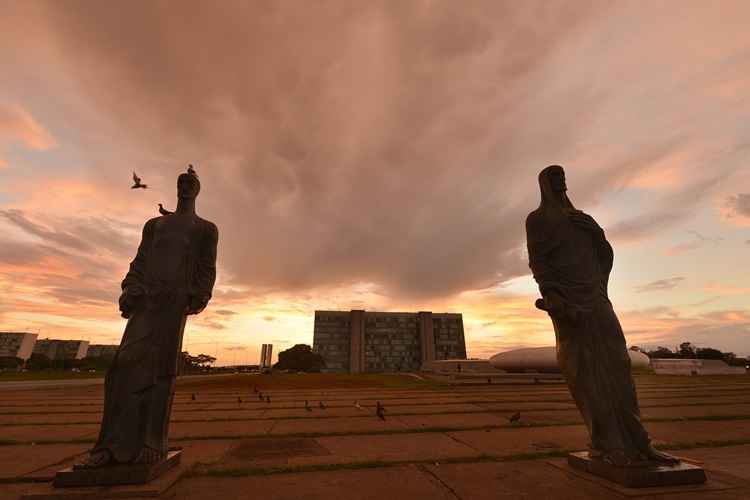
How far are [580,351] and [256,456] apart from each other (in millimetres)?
5373

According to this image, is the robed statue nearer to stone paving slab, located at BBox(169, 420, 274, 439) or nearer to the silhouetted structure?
stone paving slab, located at BBox(169, 420, 274, 439)

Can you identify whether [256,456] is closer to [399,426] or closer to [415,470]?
[415,470]

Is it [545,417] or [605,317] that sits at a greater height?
[605,317]

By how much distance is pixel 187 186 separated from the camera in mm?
6066

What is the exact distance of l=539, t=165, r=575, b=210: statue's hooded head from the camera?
5.93m

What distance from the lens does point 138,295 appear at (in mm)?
5133

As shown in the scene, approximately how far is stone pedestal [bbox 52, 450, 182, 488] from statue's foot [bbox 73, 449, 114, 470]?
0.04m

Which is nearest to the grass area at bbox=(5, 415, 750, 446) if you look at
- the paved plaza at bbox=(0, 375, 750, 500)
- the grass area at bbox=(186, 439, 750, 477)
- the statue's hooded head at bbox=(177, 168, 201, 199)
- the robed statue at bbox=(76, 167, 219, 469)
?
the paved plaza at bbox=(0, 375, 750, 500)

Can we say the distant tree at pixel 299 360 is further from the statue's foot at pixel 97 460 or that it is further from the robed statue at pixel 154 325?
the statue's foot at pixel 97 460

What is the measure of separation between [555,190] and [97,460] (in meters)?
7.39

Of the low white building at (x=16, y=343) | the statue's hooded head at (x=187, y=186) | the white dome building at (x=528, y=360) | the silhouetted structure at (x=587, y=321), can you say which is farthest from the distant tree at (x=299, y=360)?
the low white building at (x=16, y=343)

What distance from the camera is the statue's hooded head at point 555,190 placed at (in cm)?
593

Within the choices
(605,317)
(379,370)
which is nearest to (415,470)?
(605,317)

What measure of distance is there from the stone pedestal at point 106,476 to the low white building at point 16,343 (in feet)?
603
